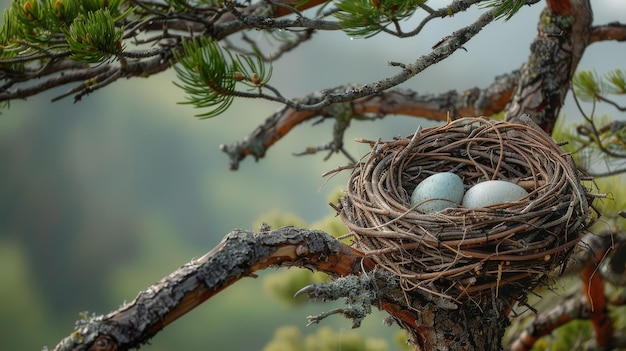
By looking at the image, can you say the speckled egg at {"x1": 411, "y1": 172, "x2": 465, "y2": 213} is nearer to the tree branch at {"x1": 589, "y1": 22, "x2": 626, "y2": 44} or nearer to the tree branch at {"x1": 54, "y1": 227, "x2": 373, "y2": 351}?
the tree branch at {"x1": 54, "y1": 227, "x2": 373, "y2": 351}

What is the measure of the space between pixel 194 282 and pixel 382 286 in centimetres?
29

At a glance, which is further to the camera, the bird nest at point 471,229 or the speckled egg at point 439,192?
the speckled egg at point 439,192

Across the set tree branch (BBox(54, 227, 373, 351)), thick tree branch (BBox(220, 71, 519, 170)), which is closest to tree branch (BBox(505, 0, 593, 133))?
thick tree branch (BBox(220, 71, 519, 170))

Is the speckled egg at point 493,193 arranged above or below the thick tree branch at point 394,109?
below

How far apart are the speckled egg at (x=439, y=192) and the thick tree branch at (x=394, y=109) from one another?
0.74 meters

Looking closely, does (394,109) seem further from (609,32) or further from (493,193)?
(493,193)

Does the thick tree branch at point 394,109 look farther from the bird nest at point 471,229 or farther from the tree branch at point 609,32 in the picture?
the bird nest at point 471,229

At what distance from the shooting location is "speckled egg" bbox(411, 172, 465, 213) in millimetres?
1242

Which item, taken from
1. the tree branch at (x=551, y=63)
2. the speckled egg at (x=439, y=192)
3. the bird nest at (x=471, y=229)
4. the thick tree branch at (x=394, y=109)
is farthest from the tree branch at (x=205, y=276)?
the thick tree branch at (x=394, y=109)

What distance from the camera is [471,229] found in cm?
112

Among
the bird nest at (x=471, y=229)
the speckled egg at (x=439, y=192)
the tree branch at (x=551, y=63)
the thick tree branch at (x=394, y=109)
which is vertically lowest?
the bird nest at (x=471, y=229)

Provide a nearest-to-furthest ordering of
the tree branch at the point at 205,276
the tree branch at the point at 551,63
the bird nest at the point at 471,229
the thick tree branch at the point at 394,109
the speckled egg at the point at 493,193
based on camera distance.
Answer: the tree branch at the point at 205,276
the bird nest at the point at 471,229
the speckled egg at the point at 493,193
the tree branch at the point at 551,63
the thick tree branch at the point at 394,109

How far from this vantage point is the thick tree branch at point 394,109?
6.60ft

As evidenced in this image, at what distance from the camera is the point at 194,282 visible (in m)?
0.91
